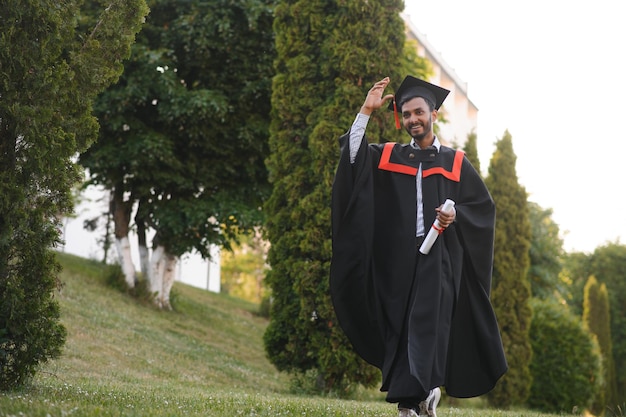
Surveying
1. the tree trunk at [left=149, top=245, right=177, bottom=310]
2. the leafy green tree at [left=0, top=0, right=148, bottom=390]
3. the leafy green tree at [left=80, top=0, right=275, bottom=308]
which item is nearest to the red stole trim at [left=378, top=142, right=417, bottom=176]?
the leafy green tree at [left=0, top=0, right=148, bottom=390]

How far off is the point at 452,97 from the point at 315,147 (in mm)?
52761

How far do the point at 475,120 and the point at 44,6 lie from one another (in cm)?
6502

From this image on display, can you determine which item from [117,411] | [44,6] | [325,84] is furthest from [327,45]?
[117,411]

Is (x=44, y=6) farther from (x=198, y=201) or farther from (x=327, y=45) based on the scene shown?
(x=198, y=201)

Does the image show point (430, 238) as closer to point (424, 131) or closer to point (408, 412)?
point (424, 131)

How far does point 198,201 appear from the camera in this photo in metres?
20.1

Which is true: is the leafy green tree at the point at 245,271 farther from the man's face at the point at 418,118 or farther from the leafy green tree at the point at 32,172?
the man's face at the point at 418,118

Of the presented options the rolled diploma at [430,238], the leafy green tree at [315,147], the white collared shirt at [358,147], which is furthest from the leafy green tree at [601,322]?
the rolled diploma at [430,238]

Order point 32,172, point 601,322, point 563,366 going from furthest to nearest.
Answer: point 601,322 → point 563,366 → point 32,172

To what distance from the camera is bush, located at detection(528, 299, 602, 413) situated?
16953 millimetres

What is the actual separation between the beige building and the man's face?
4896cm

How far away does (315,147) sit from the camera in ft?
39.6

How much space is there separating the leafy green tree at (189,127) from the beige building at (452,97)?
117ft

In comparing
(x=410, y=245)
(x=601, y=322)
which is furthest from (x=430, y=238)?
(x=601, y=322)
